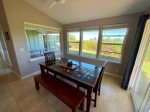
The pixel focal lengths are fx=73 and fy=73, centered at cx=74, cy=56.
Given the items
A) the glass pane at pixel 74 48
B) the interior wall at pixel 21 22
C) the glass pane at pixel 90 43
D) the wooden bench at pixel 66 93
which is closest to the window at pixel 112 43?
the glass pane at pixel 90 43

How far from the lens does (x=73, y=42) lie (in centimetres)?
400

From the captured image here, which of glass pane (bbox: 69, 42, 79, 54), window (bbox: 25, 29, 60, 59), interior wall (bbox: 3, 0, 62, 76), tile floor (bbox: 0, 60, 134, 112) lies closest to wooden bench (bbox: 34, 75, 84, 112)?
tile floor (bbox: 0, 60, 134, 112)

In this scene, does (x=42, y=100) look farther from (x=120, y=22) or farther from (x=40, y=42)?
(x=120, y=22)

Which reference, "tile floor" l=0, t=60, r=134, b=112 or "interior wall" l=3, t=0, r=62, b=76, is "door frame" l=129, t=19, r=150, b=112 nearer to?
"tile floor" l=0, t=60, r=134, b=112

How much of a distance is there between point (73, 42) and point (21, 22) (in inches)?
92.5

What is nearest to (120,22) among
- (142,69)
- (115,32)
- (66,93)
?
(115,32)

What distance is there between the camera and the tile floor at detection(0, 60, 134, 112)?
5.30 feet

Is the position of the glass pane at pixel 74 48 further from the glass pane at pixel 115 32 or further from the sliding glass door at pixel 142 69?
the sliding glass door at pixel 142 69

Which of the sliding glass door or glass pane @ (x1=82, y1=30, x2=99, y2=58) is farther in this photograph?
glass pane @ (x1=82, y1=30, x2=99, y2=58)

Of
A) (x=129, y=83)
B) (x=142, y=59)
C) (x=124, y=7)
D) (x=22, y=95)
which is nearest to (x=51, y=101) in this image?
(x=22, y=95)

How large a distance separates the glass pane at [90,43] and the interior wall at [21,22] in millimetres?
2026

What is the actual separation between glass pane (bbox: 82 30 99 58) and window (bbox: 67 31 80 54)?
1.20 ft

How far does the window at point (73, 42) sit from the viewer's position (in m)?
3.81

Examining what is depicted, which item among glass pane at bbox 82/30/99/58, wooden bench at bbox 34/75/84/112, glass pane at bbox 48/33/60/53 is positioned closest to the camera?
wooden bench at bbox 34/75/84/112
